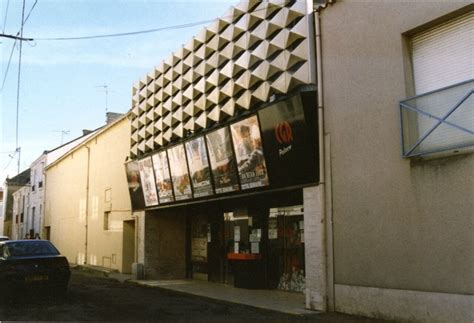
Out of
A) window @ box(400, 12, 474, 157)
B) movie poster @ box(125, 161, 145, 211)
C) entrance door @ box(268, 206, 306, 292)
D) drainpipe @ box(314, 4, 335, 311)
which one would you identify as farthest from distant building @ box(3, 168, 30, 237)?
window @ box(400, 12, 474, 157)

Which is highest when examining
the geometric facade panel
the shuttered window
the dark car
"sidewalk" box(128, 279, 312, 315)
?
the geometric facade panel

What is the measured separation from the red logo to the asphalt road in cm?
365

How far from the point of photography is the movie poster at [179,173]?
15.3 meters

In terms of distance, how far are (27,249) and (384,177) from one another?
951 centimetres

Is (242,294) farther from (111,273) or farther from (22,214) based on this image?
(22,214)

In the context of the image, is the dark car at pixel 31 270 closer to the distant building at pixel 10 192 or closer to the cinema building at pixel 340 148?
the cinema building at pixel 340 148

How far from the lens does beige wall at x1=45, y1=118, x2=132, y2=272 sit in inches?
824

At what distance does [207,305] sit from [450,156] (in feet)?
21.4

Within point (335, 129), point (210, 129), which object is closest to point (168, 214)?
point (210, 129)

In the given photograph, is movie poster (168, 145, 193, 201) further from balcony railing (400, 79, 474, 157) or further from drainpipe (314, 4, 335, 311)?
balcony railing (400, 79, 474, 157)

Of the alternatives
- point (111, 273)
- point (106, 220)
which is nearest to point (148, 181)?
point (111, 273)

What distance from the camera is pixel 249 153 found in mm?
12203

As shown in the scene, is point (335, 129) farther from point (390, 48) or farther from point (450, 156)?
point (450, 156)

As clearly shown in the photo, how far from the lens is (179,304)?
11781 millimetres
